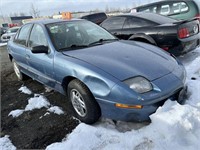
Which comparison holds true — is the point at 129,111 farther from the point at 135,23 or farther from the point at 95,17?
the point at 95,17

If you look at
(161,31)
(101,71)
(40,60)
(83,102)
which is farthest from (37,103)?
(161,31)

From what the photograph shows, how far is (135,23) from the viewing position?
226 inches

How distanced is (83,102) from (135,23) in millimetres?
3432

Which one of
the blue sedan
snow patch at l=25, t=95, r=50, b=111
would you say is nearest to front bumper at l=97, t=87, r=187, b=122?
the blue sedan

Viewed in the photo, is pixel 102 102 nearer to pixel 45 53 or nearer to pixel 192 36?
pixel 45 53

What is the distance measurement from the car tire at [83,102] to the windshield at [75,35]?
2.53ft

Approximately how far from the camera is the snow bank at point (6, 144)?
2.86 meters

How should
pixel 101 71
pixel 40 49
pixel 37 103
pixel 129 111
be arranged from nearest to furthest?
1. pixel 129 111
2. pixel 101 71
3. pixel 40 49
4. pixel 37 103

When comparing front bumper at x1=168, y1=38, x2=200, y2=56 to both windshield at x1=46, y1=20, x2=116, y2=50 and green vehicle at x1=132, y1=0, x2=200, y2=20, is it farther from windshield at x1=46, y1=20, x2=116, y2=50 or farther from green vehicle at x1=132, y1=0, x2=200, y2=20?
green vehicle at x1=132, y1=0, x2=200, y2=20

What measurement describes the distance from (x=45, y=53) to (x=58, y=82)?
54 cm

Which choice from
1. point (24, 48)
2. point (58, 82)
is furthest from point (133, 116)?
point (24, 48)

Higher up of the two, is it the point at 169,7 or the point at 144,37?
the point at 169,7

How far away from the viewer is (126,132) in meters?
2.71

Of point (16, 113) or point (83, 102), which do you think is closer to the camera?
point (83, 102)
